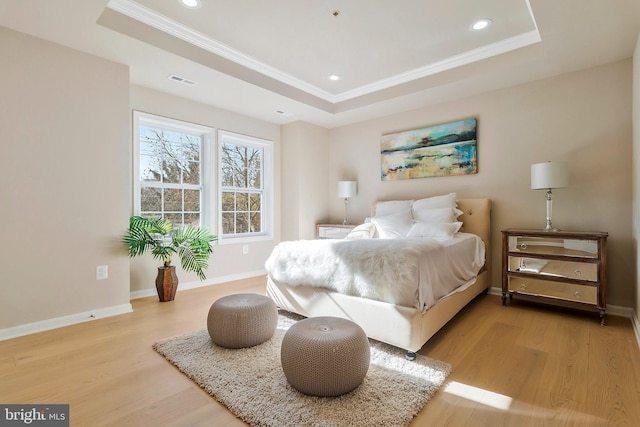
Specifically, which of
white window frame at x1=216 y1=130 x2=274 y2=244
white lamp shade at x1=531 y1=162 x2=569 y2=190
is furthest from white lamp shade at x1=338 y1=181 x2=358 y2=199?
white lamp shade at x1=531 y1=162 x2=569 y2=190

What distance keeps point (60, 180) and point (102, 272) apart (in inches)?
36.1

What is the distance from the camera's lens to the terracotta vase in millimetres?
3381

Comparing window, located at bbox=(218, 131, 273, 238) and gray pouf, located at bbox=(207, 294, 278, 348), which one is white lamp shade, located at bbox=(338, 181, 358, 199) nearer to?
window, located at bbox=(218, 131, 273, 238)

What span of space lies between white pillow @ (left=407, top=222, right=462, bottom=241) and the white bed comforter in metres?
0.30

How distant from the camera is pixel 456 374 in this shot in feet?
6.20

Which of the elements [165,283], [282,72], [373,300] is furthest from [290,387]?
[282,72]

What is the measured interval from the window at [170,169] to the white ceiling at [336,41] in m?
0.47

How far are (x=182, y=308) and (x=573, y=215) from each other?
164 inches

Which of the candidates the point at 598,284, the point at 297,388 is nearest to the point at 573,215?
the point at 598,284

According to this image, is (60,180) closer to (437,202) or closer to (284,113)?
(284,113)

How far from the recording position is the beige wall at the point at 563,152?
2.95 metres

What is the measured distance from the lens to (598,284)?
2727mm

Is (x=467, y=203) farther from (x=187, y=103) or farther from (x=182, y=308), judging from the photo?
(x=187, y=103)

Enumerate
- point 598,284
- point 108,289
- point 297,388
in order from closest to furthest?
point 297,388 → point 598,284 → point 108,289
